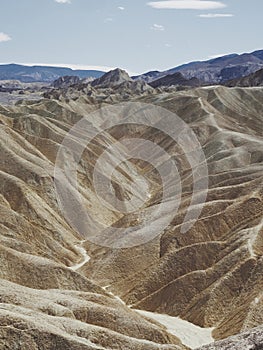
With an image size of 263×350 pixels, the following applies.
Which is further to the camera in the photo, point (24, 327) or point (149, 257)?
point (149, 257)

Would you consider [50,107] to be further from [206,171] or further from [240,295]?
[240,295]

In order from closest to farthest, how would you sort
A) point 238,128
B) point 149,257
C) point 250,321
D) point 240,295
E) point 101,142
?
point 250,321, point 240,295, point 149,257, point 101,142, point 238,128

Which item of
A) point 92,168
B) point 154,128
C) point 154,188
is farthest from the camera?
point 154,128

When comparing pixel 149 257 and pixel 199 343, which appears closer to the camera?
pixel 199 343

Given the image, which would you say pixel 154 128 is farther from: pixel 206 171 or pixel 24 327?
pixel 24 327

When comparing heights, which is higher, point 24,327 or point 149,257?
point 24,327

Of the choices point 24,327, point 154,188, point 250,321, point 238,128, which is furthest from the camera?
point 238,128

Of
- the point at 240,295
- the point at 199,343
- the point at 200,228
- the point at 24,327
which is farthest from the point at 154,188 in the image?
the point at 24,327

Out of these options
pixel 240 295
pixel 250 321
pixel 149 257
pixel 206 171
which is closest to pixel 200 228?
pixel 149 257

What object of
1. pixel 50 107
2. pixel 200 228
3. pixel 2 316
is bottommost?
pixel 200 228
